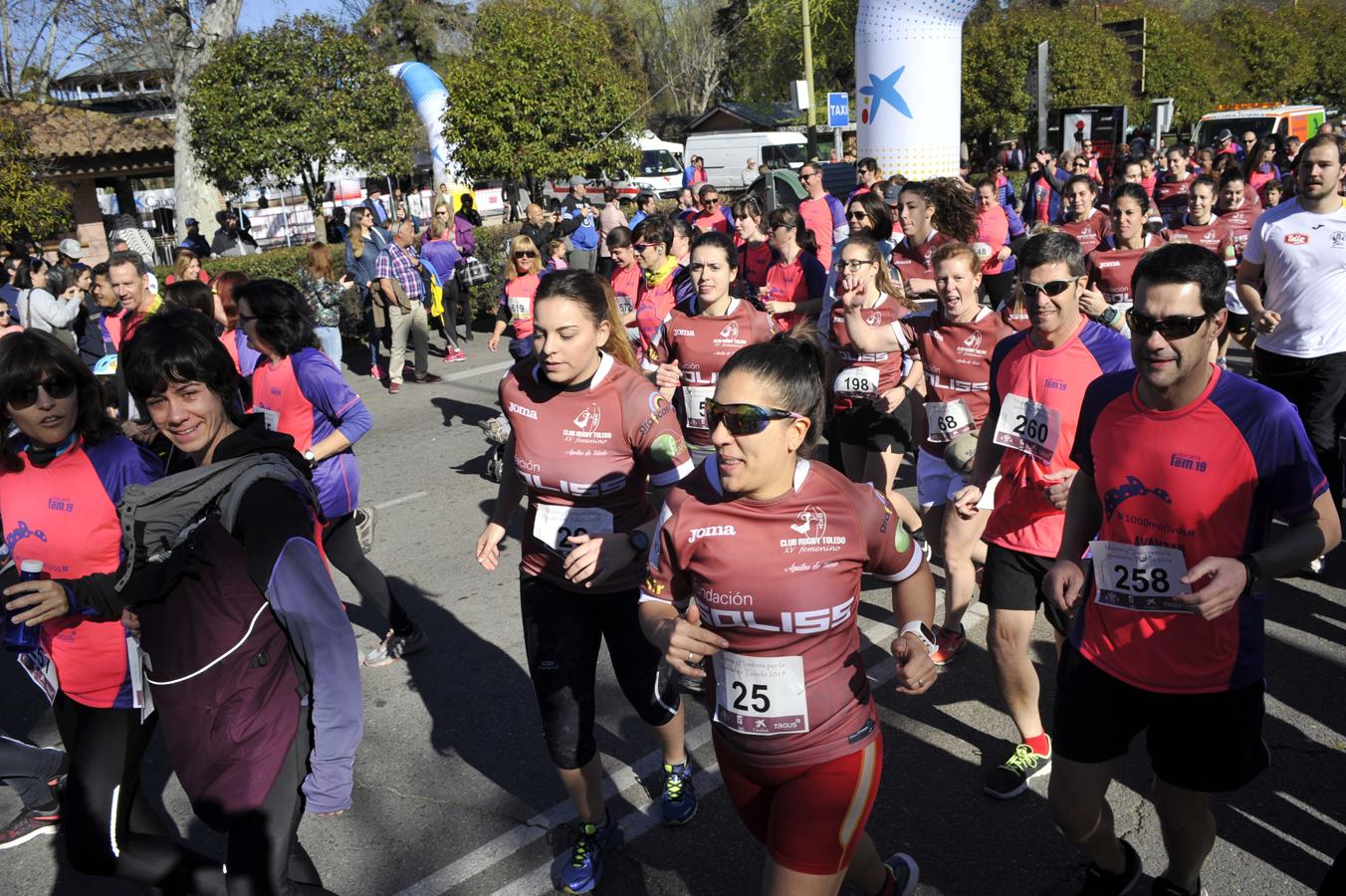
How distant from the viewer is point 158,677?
2635 mm

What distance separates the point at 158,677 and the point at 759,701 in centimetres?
148

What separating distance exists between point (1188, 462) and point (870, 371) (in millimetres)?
3038

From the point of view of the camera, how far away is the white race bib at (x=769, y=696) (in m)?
2.66

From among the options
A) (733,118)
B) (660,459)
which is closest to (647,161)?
(733,118)

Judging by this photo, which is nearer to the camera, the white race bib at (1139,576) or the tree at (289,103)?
the white race bib at (1139,576)

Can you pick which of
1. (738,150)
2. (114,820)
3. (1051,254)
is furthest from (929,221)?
(738,150)

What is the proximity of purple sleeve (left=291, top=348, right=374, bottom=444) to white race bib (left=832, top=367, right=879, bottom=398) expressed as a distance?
2503 millimetres

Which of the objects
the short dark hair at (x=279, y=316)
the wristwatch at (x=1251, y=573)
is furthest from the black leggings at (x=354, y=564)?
the wristwatch at (x=1251, y=573)

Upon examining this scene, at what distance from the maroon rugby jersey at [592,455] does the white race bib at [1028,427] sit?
1.31 metres

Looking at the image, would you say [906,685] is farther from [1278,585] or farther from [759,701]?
[1278,585]

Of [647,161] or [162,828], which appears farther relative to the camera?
[647,161]

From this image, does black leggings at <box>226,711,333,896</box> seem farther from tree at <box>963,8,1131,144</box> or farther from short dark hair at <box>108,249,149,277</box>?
tree at <box>963,8,1131,144</box>

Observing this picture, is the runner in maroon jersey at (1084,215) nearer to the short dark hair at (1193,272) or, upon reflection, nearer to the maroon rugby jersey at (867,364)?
the maroon rugby jersey at (867,364)

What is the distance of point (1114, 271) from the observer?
7293mm
